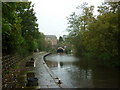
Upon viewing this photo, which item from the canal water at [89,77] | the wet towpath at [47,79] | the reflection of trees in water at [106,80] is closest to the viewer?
the wet towpath at [47,79]

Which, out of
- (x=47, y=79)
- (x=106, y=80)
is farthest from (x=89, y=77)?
(x=47, y=79)

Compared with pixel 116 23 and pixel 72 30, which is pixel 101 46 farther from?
pixel 72 30

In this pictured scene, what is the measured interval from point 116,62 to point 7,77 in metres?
14.8

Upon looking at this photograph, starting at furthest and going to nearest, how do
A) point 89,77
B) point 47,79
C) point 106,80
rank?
point 89,77 → point 106,80 → point 47,79

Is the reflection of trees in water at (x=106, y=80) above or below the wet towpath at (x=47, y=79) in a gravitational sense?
below

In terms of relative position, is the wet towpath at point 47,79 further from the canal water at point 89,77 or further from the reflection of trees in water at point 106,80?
the reflection of trees in water at point 106,80

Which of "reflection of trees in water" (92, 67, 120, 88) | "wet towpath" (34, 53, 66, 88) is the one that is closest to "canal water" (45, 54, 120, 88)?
"reflection of trees in water" (92, 67, 120, 88)

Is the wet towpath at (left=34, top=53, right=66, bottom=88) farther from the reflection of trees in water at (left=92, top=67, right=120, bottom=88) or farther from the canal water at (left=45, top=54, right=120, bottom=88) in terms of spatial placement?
the reflection of trees in water at (left=92, top=67, right=120, bottom=88)

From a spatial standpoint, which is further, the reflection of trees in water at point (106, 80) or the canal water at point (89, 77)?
the canal water at point (89, 77)

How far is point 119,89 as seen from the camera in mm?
9602

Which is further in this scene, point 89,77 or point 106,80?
point 89,77

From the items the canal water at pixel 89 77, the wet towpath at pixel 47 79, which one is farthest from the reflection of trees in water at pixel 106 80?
the wet towpath at pixel 47 79

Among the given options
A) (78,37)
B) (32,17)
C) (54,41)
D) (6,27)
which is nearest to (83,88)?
(6,27)

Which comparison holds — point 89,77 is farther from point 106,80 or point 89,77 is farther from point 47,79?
point 47,79
